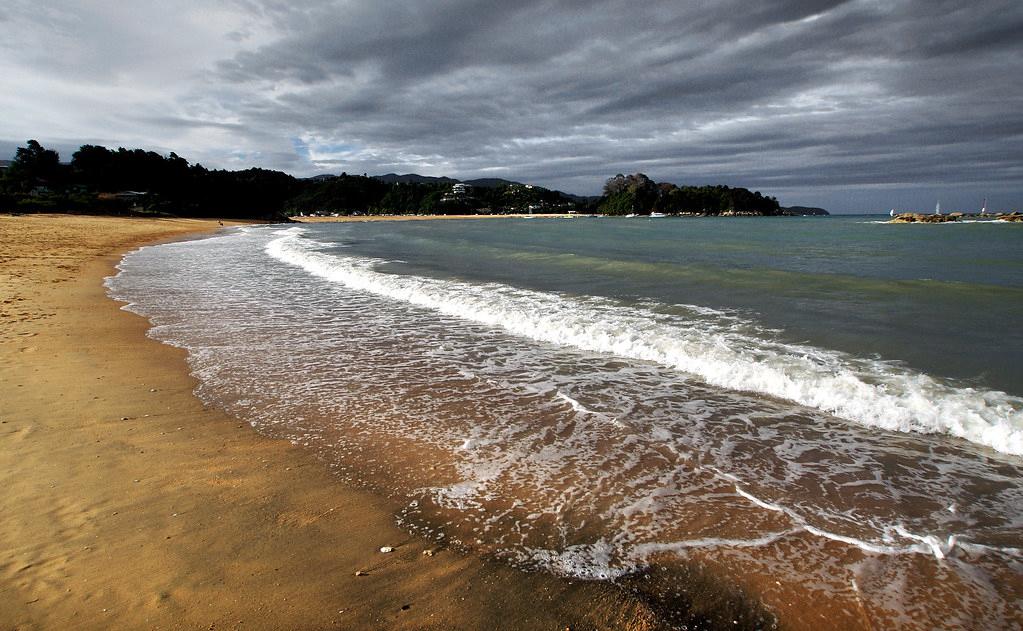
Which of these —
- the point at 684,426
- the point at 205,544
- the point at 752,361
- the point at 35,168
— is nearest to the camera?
the point at 205,544

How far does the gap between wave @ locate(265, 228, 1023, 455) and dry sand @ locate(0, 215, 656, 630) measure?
14.6 ft

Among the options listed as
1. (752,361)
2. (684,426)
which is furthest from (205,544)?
(752,361)

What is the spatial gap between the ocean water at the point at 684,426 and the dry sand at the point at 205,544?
0.95ft

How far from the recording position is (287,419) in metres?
5.40

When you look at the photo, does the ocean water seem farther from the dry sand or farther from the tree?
the tree

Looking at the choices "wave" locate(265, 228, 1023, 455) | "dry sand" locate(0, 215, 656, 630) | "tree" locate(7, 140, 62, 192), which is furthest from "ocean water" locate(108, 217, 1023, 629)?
"tree" locate(7, 140, 62, 192)

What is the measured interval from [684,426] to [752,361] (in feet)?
8.25

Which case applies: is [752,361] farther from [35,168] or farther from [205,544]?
[35,168]

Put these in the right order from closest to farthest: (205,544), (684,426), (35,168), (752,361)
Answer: (205,544)
(684,426)
(752,361)
(35,168)

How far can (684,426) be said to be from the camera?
5.24 meters

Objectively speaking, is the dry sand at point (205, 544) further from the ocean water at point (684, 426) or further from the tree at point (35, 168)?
the tree at point (35, 168)

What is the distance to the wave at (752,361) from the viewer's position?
5383mm

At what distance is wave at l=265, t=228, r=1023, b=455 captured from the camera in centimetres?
538

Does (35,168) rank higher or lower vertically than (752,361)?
higher
